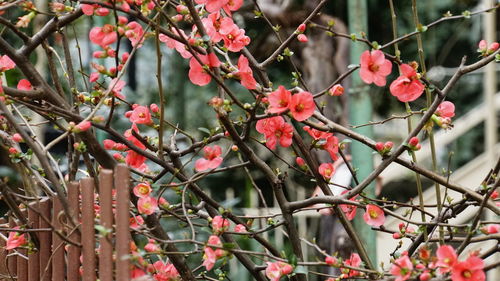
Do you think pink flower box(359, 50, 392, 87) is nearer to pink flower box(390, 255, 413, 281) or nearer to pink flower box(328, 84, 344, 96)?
pink flower box(328, 84, 344, 96)

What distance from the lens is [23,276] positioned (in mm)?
1909

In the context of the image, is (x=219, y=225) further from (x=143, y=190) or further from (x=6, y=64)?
(x=6, y=64)

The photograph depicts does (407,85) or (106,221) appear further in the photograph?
(407,85)

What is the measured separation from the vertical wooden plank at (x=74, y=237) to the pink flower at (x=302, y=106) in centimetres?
50

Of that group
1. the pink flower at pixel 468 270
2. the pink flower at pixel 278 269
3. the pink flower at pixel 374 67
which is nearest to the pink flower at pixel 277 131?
the pink flower at pixel 374 67

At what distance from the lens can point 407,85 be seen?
67.4 inches

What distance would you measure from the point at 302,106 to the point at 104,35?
1.54ft

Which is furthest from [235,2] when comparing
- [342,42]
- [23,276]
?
[342,42]

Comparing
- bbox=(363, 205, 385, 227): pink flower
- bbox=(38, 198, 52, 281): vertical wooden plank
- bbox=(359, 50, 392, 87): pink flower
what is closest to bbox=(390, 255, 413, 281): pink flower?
bbox=(363, 205, 385, 227): pink flower

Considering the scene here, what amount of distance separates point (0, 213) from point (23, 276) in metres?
3.76

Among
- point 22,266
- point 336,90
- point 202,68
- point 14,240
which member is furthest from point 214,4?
point 22,266

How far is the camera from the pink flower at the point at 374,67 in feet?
5.62

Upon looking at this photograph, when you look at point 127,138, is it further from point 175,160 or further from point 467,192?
point 467,192

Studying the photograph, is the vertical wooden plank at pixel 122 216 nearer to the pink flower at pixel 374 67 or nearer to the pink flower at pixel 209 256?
the pink flower at pixel 209 256
